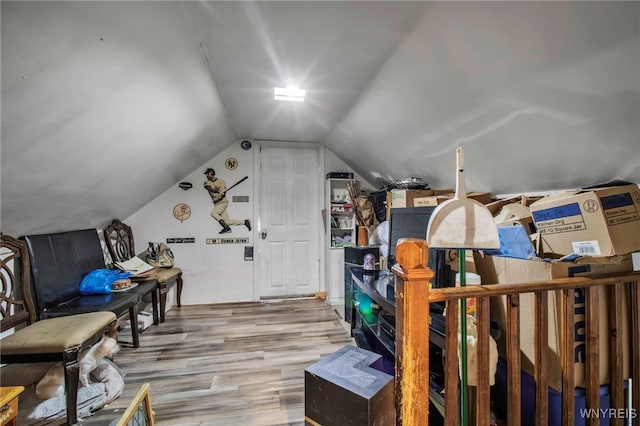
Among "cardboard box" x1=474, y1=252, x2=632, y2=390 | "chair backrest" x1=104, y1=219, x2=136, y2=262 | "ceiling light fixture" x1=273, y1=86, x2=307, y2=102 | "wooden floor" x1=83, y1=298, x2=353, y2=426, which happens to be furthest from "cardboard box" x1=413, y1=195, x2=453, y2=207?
"chair backrest" x1=104, y1=219, x2=136, y2=262

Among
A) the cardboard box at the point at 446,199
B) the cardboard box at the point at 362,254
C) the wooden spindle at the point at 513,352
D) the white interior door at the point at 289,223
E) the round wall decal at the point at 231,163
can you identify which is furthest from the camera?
the white interior door at the point at 289,223

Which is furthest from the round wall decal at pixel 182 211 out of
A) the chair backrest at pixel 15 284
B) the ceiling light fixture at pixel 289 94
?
the ceiling light fixture at pixel 289 94

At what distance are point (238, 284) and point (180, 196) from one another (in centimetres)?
148

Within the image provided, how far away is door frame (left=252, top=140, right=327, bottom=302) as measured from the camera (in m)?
3.94

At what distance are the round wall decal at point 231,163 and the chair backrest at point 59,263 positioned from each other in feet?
5.71

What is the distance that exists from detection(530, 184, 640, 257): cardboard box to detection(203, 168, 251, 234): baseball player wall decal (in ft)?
11.7

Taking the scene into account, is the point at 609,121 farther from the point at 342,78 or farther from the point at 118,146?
the point at 118,146

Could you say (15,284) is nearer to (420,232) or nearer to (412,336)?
(412,336)

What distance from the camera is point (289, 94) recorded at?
2.30 meters

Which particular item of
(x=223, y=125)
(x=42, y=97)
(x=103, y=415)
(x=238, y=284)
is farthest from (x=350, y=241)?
(x=42, y=97)

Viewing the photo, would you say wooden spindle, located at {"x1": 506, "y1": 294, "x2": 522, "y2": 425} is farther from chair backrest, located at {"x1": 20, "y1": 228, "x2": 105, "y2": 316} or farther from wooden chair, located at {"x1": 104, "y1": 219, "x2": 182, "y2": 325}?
wooden chair, located at {"x1": 104, "y1": 219, "x2": 182, "y2": 325}

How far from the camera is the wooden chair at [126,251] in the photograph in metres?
3.02

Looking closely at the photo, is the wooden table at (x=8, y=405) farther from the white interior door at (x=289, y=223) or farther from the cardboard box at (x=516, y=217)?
the white interior door at (x=289, y=223)

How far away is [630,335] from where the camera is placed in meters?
1.16
